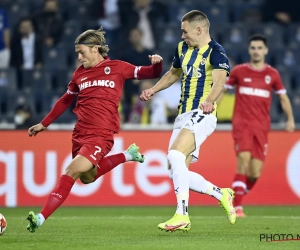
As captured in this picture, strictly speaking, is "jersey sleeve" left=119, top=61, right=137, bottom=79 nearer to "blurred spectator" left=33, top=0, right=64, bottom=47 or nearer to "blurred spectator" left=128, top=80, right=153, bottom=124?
"blurred spectator" left=128, top=80, right=153, bottom=124

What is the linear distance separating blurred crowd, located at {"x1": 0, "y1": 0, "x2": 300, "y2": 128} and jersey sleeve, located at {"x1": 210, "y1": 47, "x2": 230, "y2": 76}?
21.0ft

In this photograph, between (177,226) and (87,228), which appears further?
(87,228)

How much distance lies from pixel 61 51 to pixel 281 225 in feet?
27.9

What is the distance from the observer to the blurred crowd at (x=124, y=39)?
16125 mm

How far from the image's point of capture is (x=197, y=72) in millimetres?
8930

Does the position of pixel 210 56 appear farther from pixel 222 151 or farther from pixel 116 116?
pixel 222 151

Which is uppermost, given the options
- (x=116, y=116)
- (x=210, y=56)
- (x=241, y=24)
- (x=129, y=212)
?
(x=241, y=24)

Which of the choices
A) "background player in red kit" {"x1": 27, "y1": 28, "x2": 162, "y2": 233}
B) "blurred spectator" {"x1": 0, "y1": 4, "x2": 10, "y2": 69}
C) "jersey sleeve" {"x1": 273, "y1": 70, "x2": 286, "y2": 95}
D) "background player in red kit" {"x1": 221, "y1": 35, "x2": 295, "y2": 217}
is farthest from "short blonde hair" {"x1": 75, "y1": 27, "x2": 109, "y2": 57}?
"blurred spectator" {"x1": 0, "y1": 4, "x2": 10, "y2": 69}

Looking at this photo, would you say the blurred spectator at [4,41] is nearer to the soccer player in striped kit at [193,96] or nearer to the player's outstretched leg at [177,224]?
the soccer player in striped kit at [193,96]

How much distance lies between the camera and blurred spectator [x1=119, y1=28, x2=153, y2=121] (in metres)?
16.0

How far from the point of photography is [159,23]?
17.8m

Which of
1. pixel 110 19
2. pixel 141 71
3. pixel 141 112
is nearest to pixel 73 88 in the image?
pixel 141 71

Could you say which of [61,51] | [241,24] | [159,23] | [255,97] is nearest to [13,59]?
[61,51]

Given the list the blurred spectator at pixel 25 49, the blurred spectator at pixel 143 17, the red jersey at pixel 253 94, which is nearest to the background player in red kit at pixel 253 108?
the red jersey at pixel 253 94
